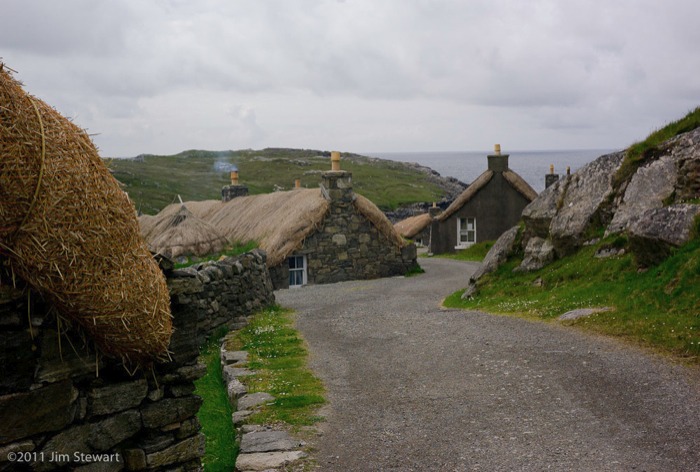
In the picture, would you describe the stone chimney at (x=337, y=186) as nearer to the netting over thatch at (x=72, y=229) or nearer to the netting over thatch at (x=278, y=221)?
the netting over thatch at (x=278, y=221)

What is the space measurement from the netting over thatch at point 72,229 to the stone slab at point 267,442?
174cm

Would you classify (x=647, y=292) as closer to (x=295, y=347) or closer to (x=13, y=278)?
(x=295, y=347)

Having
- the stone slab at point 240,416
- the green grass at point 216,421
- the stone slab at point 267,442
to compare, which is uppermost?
the stone slab at point 267,442

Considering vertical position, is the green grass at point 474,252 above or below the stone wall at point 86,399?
below

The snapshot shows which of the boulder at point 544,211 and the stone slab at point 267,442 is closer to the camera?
the stone slab at point 267,442

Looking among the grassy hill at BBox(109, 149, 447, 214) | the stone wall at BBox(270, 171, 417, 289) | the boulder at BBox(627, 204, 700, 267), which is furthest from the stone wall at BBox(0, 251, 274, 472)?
the grassy hill at BBox(109, 149, 447, 214)

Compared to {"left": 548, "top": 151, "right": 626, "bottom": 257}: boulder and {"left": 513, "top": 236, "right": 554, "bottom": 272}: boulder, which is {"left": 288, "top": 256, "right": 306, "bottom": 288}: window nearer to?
{"left": 513, "top": 236, "right": 554, "bottom": 272}: boulder

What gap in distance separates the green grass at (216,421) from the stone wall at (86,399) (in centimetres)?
60

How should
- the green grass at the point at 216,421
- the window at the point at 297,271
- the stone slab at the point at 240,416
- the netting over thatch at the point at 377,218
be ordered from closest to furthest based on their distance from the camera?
the green grass at the point at 216,421
the stone slab at the point at 240,416
the window at the point at 297,271
the netting over thatch at the point at 377,218

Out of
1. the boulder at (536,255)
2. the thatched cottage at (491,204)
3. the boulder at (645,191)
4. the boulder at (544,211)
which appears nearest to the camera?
the boulder at (645,191)

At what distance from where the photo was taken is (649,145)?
13.5 meters

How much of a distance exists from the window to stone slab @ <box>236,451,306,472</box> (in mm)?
18493

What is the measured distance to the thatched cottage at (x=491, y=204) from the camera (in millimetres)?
33594

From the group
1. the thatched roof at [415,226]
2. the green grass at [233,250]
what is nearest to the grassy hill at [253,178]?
the thatched roof at [415,226]
